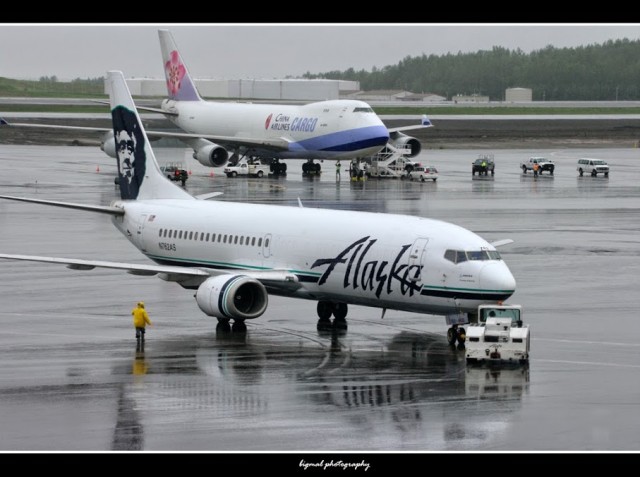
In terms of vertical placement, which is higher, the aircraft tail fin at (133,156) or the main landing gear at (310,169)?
the aircraft tail fin at (133,156)

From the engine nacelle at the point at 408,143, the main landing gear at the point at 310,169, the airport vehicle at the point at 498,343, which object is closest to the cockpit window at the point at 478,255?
the airport vehicle at the point at 498,343

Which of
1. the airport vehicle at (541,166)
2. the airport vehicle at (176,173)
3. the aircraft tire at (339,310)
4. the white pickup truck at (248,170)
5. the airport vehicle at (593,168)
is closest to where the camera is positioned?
the aircraft tire at (339,310)

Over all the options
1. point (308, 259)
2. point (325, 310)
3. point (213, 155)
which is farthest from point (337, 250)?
point (213, 155)

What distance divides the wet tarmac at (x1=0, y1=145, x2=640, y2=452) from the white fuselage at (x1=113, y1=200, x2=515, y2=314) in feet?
5.16

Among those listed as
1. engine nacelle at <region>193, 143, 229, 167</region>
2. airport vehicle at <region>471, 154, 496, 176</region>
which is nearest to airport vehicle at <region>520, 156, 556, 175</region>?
airport vehicle at <region>471, 154, 496, 176</region>

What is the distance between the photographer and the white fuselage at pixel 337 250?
37.4m

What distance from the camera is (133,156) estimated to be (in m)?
50.2

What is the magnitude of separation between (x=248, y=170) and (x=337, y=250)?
215ft

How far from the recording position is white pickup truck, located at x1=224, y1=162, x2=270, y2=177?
105 m

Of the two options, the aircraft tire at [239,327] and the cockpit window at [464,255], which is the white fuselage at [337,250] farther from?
the aircraft tire at [239,327]

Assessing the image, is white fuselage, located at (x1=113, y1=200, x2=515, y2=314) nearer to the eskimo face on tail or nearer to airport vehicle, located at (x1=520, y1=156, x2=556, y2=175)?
the eskimo face on tail

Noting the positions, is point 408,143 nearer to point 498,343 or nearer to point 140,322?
point 140,322

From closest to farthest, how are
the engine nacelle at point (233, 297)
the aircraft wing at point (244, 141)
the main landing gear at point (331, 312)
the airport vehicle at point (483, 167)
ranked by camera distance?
1. the engine nacelle at point (233, 297)
2. the main landing gear at point (331, 312)
3. the aircraft wing at point (244, 141)
4. the airport vehicle at point (483, 167)
